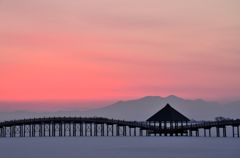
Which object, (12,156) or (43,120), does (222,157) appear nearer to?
(12,156)

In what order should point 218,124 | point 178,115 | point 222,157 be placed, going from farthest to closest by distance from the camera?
point 178,115 < point 218,124 < point 222,157

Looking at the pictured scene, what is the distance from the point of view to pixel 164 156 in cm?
5697

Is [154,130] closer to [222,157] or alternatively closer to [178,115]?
[178,115]

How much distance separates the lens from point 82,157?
181 ft

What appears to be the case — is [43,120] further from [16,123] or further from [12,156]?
[12,156]

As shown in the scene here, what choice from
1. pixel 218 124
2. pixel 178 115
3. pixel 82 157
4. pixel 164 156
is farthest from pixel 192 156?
pixel 178 115

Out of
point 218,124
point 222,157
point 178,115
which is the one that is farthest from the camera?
point 178,115

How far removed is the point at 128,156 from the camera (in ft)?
184

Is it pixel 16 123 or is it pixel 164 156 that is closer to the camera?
pixel 164 156

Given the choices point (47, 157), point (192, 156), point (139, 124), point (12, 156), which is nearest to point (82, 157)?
point (47, 157)

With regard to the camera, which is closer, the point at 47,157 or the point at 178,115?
the point at 47,157

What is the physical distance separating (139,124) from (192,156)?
43497 mm

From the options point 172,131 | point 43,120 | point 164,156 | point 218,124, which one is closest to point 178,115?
point 172,131

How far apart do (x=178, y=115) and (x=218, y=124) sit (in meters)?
9.45
